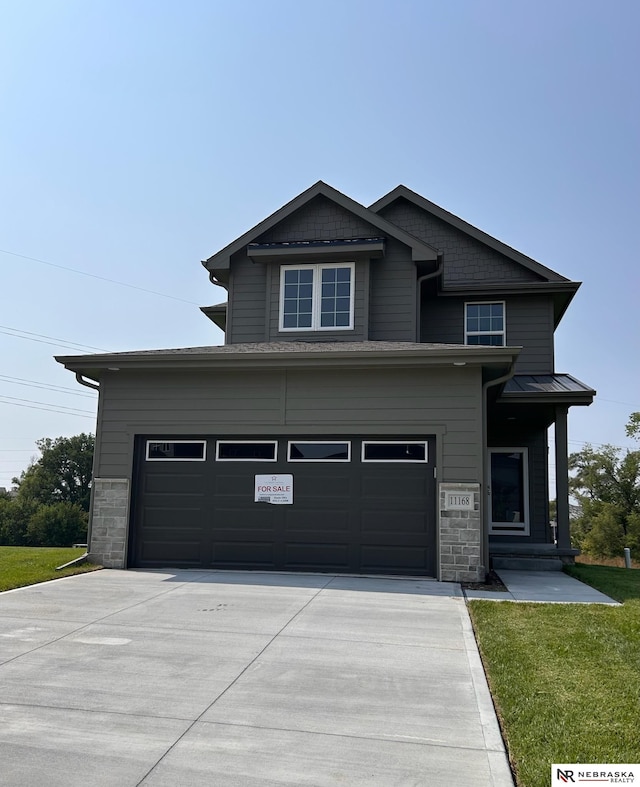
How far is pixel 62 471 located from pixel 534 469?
52.9 meters

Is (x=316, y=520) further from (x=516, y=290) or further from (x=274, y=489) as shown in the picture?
(x=516, y=290)

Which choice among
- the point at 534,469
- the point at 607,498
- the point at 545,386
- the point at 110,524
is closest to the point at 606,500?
the point at 607,498

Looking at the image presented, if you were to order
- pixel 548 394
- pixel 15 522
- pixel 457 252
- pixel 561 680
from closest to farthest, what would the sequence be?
pixel 561 680
pixel 548 394
pixel 457 252
pixel 15 522


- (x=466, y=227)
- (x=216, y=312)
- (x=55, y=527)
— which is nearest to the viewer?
(x=466, y=227)

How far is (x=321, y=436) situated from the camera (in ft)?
37.6

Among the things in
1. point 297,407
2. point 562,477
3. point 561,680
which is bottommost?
point 561,680

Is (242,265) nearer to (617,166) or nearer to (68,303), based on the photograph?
(617,166)

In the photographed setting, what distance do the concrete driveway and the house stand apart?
245 centimetres

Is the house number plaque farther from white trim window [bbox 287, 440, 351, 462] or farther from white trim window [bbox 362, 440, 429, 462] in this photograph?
white trim window [bbox 287, 440, 351, 462]

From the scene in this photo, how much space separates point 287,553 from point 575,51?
10.5 metres

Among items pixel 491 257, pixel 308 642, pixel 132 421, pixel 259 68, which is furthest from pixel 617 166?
pixel 308 642

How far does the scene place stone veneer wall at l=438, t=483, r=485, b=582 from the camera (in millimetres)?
10492

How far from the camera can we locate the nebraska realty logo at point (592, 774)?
11.8 ft

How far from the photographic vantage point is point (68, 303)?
1020 inches
